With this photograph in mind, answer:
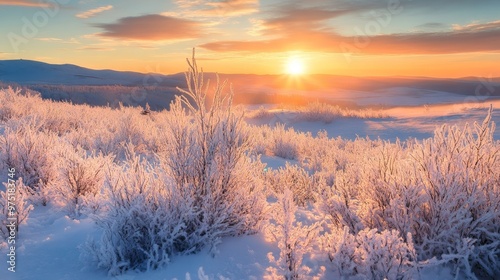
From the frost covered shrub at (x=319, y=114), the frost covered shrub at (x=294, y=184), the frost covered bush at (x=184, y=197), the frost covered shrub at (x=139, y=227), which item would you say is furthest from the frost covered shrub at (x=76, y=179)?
the frost covered shrub at (x=319, y=114)

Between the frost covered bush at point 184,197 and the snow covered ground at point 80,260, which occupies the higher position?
the frost covered bush at point 184,197

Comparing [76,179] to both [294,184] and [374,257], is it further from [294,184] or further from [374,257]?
[374,257]

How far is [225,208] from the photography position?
360 centimetres

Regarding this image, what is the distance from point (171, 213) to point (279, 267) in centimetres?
107

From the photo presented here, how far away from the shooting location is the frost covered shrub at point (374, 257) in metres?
2.79

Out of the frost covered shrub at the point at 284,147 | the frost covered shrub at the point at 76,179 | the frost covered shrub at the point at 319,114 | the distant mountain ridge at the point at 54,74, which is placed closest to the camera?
the frost covered shrub at the point at 76,179

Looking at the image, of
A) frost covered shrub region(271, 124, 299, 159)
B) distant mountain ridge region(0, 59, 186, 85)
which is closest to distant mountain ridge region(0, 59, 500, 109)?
distant mountain ridge region(0, 59, 186, 85)

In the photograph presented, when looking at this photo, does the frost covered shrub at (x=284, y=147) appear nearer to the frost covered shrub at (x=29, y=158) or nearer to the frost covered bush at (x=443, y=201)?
the frost covered shrub at (x=29, y=158)

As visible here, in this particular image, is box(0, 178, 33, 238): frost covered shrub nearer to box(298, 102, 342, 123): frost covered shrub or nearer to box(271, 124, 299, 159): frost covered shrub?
box(271, 124, 299, 159): frost covered shrub

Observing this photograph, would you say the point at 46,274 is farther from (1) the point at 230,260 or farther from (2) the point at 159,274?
(1) the point at 230,260

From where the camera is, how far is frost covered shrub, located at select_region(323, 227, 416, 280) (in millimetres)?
2785

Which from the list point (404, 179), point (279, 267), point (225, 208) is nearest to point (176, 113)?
point (225, 208)

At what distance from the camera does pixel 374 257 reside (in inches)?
111

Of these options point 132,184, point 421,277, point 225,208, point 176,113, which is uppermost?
point 176,113
